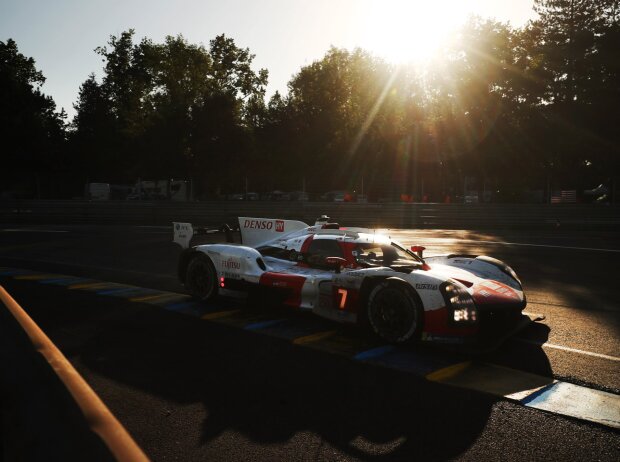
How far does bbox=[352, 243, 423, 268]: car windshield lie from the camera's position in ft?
24.4

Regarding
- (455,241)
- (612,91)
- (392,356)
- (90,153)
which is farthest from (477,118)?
(90,153)

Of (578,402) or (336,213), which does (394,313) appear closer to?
(578,402)

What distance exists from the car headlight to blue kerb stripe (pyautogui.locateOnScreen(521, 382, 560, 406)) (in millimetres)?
1007

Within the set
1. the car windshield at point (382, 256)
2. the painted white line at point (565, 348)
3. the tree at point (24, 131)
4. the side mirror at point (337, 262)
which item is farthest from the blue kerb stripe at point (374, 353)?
the tree at point (24, 131)

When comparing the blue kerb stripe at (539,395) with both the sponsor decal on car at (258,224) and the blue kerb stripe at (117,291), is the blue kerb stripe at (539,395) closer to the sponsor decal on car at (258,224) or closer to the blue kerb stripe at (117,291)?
the sponsor decal on car at (258,224)

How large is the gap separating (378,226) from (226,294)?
60.3 ft

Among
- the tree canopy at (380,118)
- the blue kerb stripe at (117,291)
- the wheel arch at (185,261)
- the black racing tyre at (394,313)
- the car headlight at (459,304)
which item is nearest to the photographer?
the car headlight at (459,304)

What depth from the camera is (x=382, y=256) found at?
7.59 meters

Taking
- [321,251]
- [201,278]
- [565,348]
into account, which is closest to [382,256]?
→ [321,251]

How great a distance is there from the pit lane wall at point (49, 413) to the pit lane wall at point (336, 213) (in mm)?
22226

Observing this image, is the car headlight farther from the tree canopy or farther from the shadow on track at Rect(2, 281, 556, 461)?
the tree canopy

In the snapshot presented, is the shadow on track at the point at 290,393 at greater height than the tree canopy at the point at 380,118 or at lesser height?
lesser

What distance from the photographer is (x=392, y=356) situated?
589 centimetres

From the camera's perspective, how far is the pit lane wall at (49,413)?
6.86 feet
